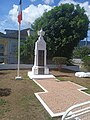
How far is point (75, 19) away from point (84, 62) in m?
8.51

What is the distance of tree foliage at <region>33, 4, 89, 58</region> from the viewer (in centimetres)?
2448

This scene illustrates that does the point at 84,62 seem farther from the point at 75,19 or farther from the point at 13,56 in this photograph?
the point at 13,56

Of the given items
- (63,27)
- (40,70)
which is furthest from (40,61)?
(63,27)

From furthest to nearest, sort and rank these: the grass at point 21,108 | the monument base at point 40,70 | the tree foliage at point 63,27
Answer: the tree foliage at point 63,27, the monument base at point 40,70, the grass at point 21,108

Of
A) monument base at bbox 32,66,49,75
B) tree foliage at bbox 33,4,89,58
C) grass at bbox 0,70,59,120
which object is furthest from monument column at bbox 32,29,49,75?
grass at bbox 0,70,59,120

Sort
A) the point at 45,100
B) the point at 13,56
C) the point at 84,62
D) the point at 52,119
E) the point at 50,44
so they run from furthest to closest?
the point at 13,56 < the point at 50,44 < the point at 84,62 < the point at 45,100 < the point at 52,119

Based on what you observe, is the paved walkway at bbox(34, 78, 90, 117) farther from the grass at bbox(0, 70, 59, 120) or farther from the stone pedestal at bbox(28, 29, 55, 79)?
the stone pedestal at bbox(28, 29, 55, 79)

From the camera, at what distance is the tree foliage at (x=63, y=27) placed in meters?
24.5

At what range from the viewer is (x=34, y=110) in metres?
7.70

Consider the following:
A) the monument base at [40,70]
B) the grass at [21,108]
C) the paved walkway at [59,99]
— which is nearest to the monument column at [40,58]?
the monument base at [40,70]

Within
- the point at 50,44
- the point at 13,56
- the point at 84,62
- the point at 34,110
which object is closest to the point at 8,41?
the point at 13,56

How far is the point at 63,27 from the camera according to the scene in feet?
81.6

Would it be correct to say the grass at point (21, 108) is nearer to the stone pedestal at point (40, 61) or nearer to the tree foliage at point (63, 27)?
the stone pedestal at point (40, 61)

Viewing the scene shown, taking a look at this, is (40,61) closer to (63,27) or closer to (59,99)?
(63,27)
